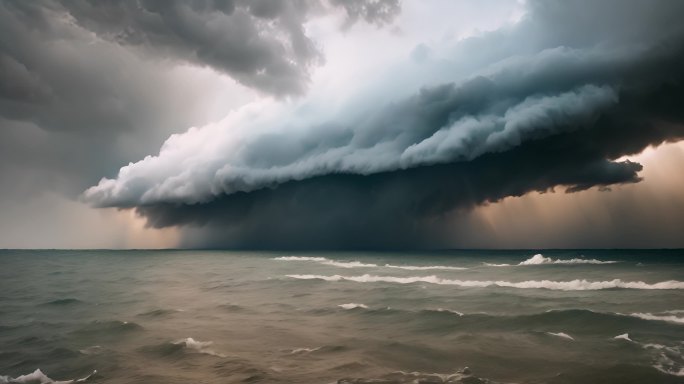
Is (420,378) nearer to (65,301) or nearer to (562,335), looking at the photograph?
(562,335)

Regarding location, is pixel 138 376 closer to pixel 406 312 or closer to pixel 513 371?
pixel 513 371

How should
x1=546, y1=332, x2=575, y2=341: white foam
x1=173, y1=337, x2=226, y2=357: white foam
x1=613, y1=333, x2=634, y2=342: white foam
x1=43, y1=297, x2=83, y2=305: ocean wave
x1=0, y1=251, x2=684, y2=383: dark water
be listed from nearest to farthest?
x1=0, y1=251, x2=684, y2=383: dark water
x1=173, y1=337, x2=226, y2=357: white foam
x1=613, y1=333, x2=634, y2=342: white foam
x1=546, y1=332, x2=575, y2=341: white foam
x1=43, y1=297, x2=83, y2=305: ocean wave

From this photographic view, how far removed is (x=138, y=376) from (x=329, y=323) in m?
10.6

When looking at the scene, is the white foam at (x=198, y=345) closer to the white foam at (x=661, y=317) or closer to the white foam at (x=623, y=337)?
the white foam at (x=623, y=337)

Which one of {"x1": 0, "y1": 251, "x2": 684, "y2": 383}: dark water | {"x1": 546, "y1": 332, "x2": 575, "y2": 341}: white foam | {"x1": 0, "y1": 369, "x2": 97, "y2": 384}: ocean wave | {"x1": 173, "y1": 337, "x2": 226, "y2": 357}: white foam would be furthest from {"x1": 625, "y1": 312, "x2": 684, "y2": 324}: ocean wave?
{"x1": 0, "y1": 369, "x2": 97, "y2": 384}: ocean wave

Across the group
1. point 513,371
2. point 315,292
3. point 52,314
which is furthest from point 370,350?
point 52,314

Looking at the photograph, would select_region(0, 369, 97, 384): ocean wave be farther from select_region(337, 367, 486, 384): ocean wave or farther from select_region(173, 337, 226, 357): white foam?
select_region(337, 367, 486, 384): ocean wave

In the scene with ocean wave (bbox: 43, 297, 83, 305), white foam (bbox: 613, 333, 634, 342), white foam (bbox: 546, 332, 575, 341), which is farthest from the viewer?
ocean wave (bbox: 43, 297, 83, 305)

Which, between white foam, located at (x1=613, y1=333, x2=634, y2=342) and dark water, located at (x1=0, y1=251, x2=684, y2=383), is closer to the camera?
dark water, located at (x1=0, y1=251, x2=684, y2=383)

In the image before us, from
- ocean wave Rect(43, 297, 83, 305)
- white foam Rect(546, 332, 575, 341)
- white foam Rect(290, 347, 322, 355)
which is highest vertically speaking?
white foam Rect(546, 332, 575, 341)

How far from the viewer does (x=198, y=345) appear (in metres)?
17.5

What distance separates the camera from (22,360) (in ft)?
52.3

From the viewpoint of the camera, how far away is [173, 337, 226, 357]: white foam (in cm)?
1636

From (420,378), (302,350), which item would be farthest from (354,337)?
(420,378)
